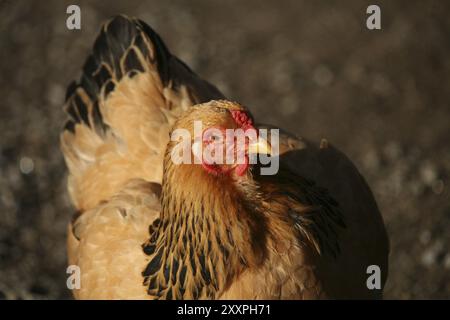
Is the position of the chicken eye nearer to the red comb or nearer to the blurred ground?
the red comb

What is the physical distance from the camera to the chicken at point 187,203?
8.20 feet

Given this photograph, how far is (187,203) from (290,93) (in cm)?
319

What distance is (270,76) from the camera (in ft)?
18.7

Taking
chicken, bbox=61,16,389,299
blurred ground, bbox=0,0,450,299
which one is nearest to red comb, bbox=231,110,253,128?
chicken, bbox=61,16,389,299

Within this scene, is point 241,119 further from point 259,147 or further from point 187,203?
point 187,203

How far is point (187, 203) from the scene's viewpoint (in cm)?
253

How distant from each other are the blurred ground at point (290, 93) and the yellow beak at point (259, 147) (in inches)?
92.3

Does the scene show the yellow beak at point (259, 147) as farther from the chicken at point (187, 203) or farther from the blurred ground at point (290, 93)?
the blurred ground at point (290, 93)

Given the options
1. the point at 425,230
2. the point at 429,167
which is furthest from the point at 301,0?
the point at 425,230

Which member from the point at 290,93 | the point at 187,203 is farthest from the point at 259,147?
the point at 290,93

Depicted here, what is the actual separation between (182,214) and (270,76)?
10.9ft

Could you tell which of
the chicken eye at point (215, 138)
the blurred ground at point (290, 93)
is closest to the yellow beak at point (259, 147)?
the chicken eye at point (215, 138)

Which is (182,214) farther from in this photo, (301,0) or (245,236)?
(301,0)
